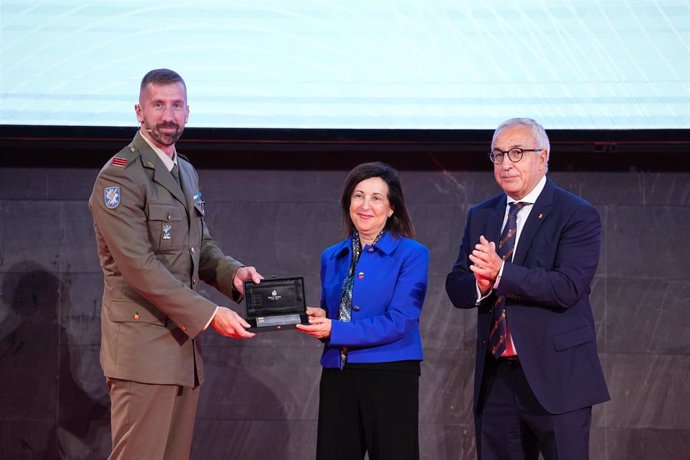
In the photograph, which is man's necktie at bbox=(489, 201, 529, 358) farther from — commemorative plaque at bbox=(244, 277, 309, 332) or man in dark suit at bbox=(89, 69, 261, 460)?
man in dark suit at bbox=(89, 69, 261, 460)

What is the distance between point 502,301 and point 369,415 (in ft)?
1.88

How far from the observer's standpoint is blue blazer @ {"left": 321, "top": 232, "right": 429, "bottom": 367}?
2.57 metres

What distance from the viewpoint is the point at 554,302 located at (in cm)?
249

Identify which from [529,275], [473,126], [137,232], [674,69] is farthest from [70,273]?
[674,69]

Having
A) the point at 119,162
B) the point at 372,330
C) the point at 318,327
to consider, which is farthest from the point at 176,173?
the point at 372,330

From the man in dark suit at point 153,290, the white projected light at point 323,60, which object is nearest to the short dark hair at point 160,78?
the man in dark suit at point 153,290

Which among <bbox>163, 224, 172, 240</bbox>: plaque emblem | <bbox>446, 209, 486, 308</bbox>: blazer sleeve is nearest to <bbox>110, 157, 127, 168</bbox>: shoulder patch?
<bbox>163, 224, 172, 240</bbox>: plaque emblem

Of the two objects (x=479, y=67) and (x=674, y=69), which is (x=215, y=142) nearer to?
(x=479, y=67)

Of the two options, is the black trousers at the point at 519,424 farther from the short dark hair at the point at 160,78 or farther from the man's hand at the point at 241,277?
the short dark hair at the point at 160,78

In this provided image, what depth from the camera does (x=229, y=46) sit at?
368cm

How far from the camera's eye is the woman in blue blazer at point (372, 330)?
257 cm

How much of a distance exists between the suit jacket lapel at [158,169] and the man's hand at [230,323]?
41cm

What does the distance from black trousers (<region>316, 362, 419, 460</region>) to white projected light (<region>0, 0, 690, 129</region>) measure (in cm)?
143

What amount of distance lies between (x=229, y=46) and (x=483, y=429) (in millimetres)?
2100
